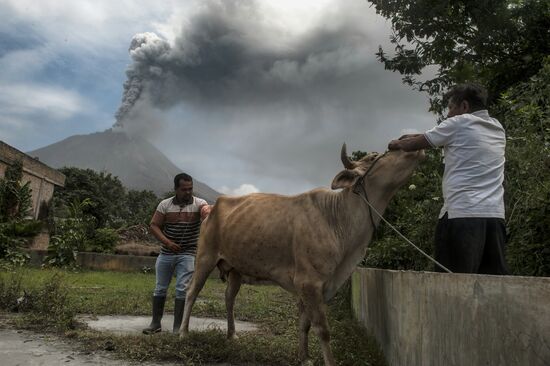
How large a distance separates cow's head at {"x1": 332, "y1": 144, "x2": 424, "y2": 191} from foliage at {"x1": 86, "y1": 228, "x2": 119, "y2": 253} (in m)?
18.7

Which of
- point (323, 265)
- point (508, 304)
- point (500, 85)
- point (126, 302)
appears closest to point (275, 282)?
point (323, 265)

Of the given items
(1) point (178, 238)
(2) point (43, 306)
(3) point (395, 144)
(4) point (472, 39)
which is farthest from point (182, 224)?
(4) point (472, 39)

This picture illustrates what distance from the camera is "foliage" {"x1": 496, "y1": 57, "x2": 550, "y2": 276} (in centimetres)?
437

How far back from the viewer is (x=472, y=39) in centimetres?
1260

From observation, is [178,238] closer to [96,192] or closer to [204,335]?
[204,335]

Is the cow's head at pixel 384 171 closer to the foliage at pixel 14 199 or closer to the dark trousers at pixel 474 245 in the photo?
the dark trousers at pixel 474 245

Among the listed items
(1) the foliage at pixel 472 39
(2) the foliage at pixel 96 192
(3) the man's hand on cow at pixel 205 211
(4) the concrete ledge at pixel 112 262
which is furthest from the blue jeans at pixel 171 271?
(2) the foliage at pixel 96 192

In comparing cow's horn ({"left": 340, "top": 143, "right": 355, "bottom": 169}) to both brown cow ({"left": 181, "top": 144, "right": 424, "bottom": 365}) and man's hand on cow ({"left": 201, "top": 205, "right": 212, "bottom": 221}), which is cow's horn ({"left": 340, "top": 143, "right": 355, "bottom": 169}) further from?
man's hand on cow ({"left": 201, "top": 205, "right": 212, "bottom": 221})

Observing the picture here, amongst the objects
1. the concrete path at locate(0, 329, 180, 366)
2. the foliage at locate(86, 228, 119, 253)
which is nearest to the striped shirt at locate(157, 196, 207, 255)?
the concrete path at locate(0, 329, 180, 366)

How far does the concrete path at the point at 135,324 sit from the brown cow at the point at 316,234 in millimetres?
1449

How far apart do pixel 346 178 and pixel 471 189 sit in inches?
54.1

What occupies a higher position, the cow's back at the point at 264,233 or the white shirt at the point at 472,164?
the white shirt at the point at 472,164

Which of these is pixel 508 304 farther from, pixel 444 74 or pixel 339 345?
pixel 444 74

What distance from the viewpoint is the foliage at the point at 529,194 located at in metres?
4.37
